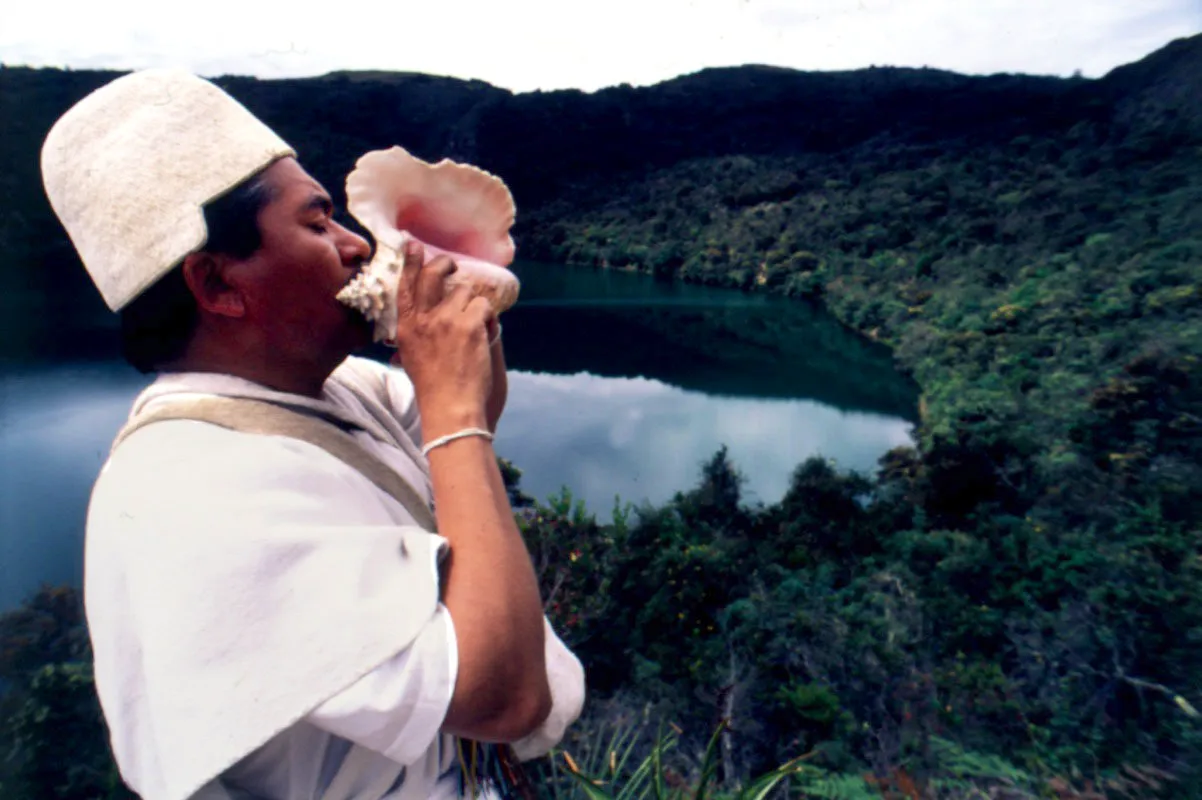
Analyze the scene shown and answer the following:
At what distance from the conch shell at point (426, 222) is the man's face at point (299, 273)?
21 mm

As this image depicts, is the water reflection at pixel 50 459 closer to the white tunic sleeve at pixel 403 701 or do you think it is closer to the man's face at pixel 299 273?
the man's face at pixel 299 273

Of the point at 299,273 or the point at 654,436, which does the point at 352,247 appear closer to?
the point at 299,273

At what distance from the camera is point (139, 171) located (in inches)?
25.7

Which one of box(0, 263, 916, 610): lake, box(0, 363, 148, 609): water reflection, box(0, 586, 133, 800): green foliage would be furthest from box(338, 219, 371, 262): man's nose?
box(0, 263, 916, 610): lake

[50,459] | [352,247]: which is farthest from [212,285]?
[50,459]

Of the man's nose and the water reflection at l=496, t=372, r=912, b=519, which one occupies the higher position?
the man's nose

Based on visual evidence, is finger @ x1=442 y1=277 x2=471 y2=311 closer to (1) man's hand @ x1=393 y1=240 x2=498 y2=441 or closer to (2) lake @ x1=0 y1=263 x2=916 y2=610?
(1) man's hand @ x1=393 y1=240 x2=498 y2=441

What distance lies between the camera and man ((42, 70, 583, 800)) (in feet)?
1.79

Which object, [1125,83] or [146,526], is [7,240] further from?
[1125,83]

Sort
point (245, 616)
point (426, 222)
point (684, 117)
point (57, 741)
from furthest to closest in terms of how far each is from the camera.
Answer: point (684, 117), point (57, 741), point (426, 222), point (245, 616)

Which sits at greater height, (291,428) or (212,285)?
(212,285)

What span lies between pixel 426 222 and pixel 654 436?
1860cm

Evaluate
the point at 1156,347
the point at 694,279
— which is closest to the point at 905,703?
the point at 1156,347

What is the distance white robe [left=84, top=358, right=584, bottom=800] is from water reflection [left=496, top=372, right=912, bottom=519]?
1398 centimetres
